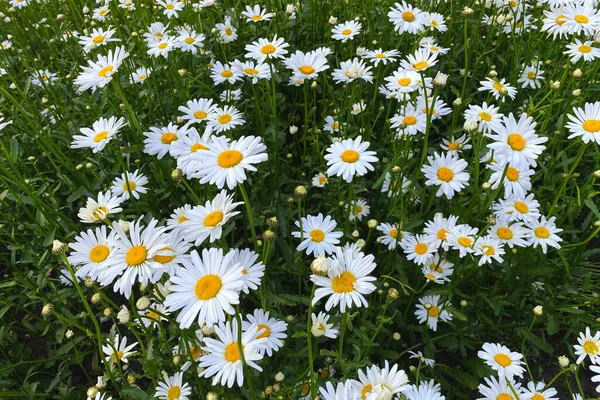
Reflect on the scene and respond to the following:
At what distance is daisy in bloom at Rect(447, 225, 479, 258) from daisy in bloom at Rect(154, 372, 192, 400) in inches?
58.5

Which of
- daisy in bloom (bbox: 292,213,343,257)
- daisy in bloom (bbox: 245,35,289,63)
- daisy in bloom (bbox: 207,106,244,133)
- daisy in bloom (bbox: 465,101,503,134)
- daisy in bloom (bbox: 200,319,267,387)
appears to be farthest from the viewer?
daisy in bloom (bbox: 245,35,289,63)

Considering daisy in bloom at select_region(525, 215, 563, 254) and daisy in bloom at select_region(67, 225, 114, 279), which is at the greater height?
daisy in bloom at select_region(525, 215, 563, 254)

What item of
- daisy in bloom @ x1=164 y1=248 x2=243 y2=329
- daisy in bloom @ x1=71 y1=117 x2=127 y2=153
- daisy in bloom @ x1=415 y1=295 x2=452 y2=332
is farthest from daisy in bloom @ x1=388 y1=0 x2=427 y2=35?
daisy in bloom @ x1=164 y1=248 x2=243 y2=329

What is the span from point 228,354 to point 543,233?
6.08ft

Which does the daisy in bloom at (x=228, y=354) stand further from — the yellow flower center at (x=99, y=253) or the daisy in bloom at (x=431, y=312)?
the daisy in bloom at (x=431, y=312)

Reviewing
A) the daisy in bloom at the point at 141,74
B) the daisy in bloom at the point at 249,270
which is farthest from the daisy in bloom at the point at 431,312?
the daisy in bloom at the point at 141,74

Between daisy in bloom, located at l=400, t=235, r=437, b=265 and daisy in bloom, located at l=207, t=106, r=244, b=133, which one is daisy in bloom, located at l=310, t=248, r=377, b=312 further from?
daisy in bloom, located at l=207, t=106, r=244, b=133

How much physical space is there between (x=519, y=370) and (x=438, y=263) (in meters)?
0.64

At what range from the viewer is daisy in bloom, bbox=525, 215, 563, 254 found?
2.44 meters

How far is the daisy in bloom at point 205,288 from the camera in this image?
1585 millimetres

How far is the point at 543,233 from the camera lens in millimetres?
2496

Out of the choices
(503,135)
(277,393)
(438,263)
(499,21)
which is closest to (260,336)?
(277,393)

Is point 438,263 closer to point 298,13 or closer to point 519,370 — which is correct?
point 519,370

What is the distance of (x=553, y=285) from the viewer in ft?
9.23
